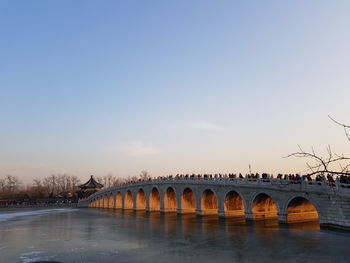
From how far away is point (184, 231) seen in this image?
89.5ft

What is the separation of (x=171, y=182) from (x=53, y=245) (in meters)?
25.7

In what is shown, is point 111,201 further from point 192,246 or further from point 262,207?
point 192,246

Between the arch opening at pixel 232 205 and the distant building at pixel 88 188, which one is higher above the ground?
the distant building at pixel 88 188

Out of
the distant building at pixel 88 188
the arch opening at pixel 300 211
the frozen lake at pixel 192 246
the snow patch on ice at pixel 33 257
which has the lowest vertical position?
the frozen lake at pixel 192 246

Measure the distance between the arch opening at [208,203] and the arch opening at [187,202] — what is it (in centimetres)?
392

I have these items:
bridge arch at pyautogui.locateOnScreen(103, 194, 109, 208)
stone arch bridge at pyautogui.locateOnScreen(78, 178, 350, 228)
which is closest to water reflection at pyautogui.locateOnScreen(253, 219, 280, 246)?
stone arch bridge at pyautogui.locateOnScreen(78, 178, 350, 228)

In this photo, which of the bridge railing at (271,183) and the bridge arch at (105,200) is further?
the bridge arch at (105,200)

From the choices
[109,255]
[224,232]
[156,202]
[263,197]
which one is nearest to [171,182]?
[156,202]

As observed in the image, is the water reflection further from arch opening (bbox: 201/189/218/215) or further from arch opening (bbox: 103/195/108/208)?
arch opening (bbox: 103/195/108/208)

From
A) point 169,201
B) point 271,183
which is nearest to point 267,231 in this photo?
point 271,183

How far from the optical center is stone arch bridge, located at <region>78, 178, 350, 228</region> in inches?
903

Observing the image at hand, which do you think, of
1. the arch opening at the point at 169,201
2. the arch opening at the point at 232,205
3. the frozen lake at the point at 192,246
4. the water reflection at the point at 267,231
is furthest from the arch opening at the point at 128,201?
the water reflection at the point at 267,231

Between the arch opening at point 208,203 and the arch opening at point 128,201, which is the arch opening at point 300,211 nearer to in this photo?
the arch opening at point 208,203

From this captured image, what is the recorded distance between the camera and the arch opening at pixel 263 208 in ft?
103
